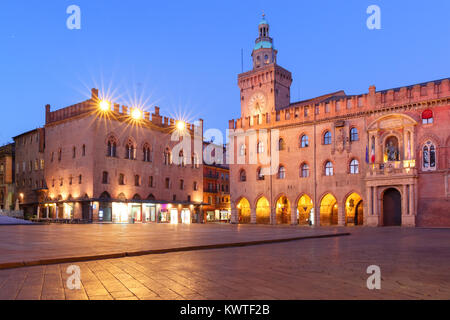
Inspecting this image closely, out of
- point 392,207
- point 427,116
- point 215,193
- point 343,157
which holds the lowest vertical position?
point 392,207

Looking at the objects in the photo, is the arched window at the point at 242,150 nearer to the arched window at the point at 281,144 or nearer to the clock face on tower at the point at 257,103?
the arched window at the point at 281,144

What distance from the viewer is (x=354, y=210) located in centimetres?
4091

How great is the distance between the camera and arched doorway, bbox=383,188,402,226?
36531 millimetres

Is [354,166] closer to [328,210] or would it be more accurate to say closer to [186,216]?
[328,210]

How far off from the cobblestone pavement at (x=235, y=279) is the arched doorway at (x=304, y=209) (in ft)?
110

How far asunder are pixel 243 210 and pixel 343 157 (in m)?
14.4

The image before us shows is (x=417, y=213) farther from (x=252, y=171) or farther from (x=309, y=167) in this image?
(x=252, y=171)

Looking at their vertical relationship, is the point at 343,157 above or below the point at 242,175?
above

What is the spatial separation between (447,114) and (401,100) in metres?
4.04

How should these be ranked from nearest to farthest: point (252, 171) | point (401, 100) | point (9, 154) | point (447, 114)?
1. point (447, 114)
2. point (401, 100)
3. point (252, 171)
4. point (9, 154)

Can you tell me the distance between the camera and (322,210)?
41.6m

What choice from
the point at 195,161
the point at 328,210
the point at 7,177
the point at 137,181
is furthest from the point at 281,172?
the point at 7,177
